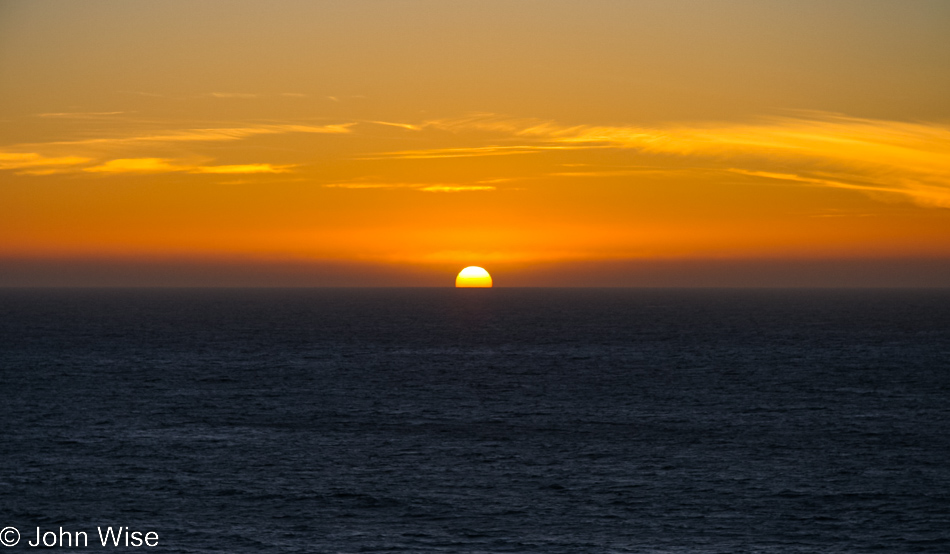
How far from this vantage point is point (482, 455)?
7450 centimetres

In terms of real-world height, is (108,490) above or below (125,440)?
below

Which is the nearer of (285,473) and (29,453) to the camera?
(285,473)

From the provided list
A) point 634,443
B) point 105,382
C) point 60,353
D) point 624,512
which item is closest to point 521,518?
point 624,512

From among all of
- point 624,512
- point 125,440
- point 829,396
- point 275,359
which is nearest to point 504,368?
point 275,359

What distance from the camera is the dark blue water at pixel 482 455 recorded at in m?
55.3

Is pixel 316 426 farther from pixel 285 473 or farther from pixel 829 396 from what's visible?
pixel 829 396

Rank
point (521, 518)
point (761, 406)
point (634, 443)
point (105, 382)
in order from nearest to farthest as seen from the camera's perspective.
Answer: point (521, 518)
point (634, 443)
point (761, 406)
point (105, 382)

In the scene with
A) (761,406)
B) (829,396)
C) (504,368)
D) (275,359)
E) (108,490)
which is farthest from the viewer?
(275,359)

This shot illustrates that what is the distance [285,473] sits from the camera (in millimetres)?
68375

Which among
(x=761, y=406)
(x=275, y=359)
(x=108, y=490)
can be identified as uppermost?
(x=275, y=359)

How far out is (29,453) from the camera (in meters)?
73.9

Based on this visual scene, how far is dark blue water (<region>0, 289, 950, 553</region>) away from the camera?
55.3 metres

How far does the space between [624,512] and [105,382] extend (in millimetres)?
79592

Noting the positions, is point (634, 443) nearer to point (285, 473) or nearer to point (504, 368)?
point (285, 473)
